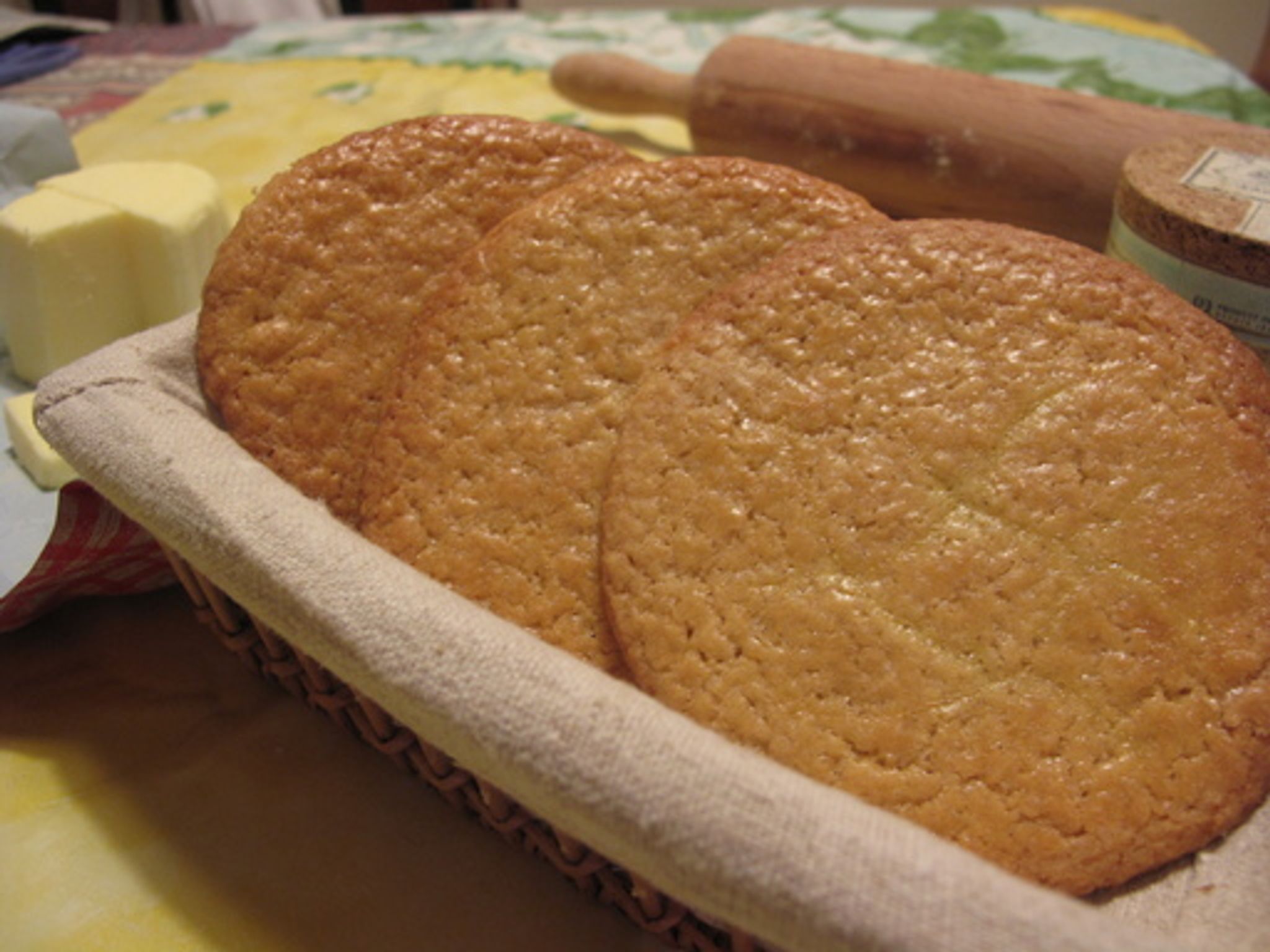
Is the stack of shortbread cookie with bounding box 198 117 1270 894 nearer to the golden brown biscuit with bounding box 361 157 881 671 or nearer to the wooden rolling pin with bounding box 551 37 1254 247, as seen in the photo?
the golden brown biscuit with bounding box 361 157 881 671

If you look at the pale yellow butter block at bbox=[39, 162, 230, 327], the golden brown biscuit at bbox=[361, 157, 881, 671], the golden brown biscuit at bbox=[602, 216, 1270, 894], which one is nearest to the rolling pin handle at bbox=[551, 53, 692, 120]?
the pale yellow butter block at bbox=[39, 162, 230, 327]

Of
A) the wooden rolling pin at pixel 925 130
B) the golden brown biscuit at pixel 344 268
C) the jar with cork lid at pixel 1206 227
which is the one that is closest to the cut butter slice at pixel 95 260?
the golden brown biscuit at pixel 344 268

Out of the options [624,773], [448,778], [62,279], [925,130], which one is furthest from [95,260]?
[925,130]

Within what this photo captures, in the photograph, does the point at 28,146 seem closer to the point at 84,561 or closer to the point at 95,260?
the point at 95,260

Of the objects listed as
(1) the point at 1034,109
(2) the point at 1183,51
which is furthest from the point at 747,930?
(2) the point at 1183,51

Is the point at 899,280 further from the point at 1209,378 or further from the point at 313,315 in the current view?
the point at 313,315
